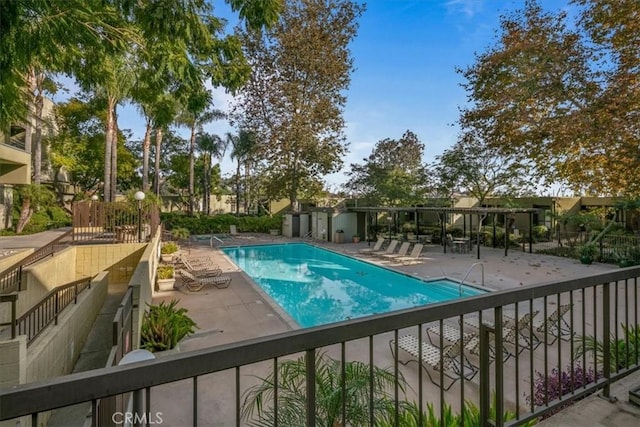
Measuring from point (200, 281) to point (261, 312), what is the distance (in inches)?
114

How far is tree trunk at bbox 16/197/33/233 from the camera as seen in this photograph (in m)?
16.8

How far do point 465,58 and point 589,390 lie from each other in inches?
532

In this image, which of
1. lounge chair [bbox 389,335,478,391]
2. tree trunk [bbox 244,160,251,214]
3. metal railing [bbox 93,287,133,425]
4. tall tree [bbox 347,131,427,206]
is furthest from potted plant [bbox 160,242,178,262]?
tree trunk [bbox 244,160,251,214]

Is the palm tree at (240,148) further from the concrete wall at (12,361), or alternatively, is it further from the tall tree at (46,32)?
the concrete wall at (12,361)

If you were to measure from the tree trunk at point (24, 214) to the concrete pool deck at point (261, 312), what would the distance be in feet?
27.9

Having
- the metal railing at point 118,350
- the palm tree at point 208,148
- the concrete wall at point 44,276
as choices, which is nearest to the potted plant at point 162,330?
the metal railing at point 118,350

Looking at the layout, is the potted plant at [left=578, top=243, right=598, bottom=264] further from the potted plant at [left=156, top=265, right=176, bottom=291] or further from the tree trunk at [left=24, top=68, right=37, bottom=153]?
the tree trunk at [left=24, top=68, right=37, bottom=153]

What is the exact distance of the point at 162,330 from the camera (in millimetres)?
5605

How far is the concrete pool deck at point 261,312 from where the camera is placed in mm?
2404

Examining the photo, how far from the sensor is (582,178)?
37.0 ft

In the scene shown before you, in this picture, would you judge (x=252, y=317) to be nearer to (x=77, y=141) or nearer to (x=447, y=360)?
(x=447, y=360)

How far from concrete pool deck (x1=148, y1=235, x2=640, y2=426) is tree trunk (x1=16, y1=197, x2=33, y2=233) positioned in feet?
27.9

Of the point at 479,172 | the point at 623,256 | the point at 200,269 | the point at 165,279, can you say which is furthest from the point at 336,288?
the point at 479,172

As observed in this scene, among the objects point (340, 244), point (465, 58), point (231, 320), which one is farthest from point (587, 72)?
point (340, 244)
